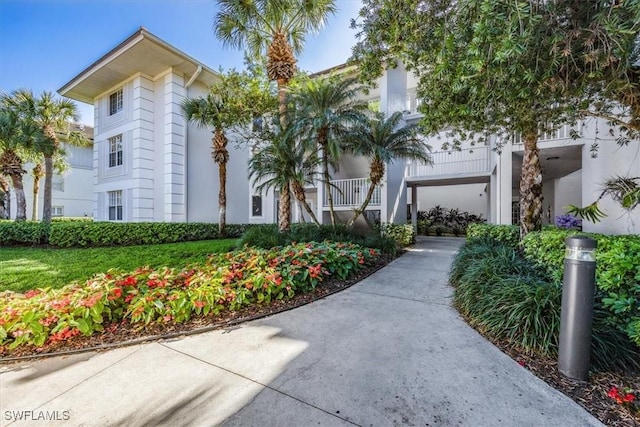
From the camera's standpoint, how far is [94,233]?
35.0ft

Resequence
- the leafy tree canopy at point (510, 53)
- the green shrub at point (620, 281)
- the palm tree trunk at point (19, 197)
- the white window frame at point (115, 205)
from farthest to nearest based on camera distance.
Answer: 1. the white window frame at point (115, 205)
2. the palm tree trunk at point (19, 197)
3. the green shrub at point (620, 281)
4. the leafy tree canopy at point (510, 53)

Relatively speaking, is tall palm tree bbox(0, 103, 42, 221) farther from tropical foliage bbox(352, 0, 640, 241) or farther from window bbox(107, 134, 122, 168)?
tropical foliage bbox(352, 0, 640, 241)

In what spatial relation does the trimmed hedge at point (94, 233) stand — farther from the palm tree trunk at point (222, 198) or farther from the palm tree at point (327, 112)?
the palm tree at point (327, 112)

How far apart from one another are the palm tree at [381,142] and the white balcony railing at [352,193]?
74.9 inches

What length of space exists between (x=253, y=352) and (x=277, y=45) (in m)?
9.48

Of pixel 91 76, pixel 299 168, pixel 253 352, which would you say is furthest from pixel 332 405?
pixel 91 76

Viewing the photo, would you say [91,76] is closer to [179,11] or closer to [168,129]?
[168,129]

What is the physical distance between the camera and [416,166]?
13883 millimetres

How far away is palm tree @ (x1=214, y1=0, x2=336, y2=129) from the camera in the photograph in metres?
8.62

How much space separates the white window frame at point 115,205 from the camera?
14219 mm

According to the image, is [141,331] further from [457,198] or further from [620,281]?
[457,198]

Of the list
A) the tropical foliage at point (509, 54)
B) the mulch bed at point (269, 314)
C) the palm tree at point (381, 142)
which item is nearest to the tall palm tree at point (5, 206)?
the mulch bed at point (269, 314)

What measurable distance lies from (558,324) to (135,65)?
671 inches

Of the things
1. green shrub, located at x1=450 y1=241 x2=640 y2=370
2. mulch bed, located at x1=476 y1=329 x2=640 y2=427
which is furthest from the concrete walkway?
green shrub, located at x1=450 y1=241 x2=640 y2=370
